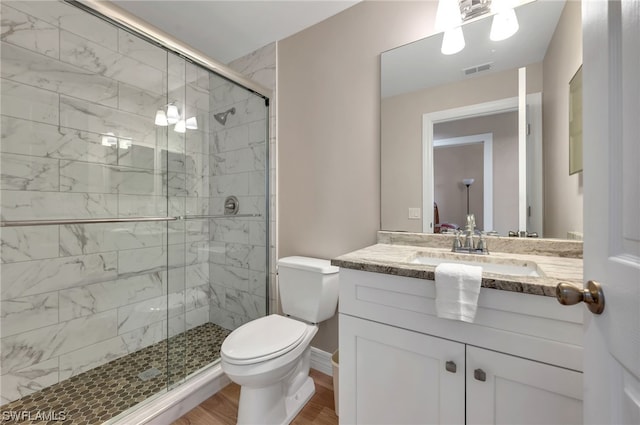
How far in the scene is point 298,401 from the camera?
4.77 feet

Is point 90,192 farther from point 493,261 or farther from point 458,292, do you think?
point 493,261

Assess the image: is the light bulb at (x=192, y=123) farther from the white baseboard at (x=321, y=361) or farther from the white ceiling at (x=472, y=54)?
the white baseboard at (x=321, y=361)

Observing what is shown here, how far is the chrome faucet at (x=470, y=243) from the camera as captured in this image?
1.21 meters

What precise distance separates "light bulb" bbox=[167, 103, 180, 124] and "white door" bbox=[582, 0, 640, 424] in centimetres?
216

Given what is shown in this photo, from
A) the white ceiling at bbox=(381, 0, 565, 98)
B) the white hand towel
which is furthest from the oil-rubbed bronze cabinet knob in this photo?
the white ceiling at bbox=(381, 0, 565, 98)

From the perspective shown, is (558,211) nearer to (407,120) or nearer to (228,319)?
(407,120)

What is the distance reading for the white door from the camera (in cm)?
37

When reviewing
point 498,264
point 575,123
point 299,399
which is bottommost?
point 299,399

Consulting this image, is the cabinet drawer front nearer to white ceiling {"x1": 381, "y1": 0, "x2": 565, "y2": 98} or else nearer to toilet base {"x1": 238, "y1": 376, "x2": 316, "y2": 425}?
toilet base {"x1": 238, "y1": 376, "x2": 316, "y2": 425}

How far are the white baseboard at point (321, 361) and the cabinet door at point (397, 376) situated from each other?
2.28 ft

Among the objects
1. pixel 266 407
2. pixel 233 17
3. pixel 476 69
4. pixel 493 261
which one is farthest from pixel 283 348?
pixel 233 17

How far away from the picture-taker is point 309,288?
1.56m

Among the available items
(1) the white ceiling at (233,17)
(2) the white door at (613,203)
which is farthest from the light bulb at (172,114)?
(2) the white door at (613,203)

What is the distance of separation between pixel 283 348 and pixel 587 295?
3.67ft
